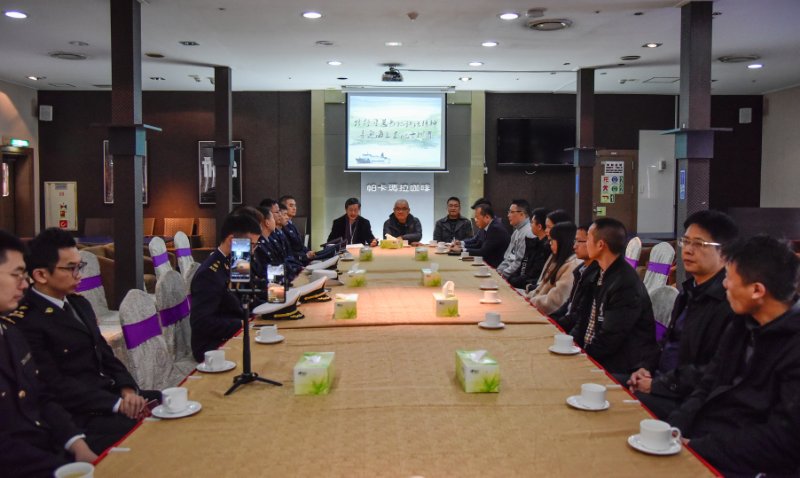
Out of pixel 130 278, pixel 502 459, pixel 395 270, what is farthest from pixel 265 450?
pixel 130 278

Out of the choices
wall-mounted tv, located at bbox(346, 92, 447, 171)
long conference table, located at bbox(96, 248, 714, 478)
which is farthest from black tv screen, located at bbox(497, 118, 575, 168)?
long conference table, located at bbox(96, 248, 714, 478)

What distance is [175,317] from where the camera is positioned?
4016mm

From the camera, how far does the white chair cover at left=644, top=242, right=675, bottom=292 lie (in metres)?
4.95

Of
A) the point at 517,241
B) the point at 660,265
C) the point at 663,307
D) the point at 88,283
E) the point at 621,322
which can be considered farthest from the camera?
the point at 517,241

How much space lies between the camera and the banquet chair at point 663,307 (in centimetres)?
375

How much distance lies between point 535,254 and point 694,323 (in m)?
3.44

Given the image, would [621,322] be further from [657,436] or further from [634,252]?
[634,252]

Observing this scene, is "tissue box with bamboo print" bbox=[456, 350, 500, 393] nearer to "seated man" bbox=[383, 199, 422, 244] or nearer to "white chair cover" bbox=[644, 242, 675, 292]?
"white chair cover" bbox=[644, 242, 675, 292]

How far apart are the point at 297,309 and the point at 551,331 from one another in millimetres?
1420

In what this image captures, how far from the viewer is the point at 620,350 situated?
3.44 metres

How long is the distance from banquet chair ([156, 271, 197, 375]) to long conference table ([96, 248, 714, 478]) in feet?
2.97

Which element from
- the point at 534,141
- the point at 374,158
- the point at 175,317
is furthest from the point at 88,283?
the point at 534,141

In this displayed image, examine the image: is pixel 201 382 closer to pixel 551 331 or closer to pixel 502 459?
pixel 502 459

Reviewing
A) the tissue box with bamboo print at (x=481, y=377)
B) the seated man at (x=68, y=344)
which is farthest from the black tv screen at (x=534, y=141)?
the tissue box with bamboo print at (x=481, y=377)
